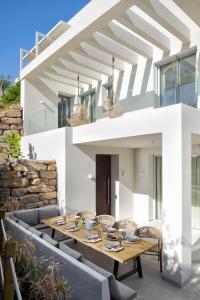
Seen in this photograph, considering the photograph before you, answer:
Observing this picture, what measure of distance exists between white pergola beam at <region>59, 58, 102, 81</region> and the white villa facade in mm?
47

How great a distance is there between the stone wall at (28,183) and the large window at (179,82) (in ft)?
16.7

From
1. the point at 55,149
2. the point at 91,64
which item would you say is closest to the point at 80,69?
the point at 91,64

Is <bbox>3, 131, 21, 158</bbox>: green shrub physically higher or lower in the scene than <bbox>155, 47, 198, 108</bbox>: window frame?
lower

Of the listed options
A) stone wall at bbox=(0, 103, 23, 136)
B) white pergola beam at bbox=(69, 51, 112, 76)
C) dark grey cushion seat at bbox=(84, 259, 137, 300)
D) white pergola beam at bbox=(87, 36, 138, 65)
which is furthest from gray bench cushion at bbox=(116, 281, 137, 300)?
stone wall at bbox=(0, 103, 23, 136)

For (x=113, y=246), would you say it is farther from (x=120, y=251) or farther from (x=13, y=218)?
(x=13, y=218)

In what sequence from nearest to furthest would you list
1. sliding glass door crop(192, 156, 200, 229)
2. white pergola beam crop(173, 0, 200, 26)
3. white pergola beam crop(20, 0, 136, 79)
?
white pergola beam crop(173, 0, 200, 26)
white pergola beam crop(20, 0, 136, 79)
sliding glass door crop(192, 156, 200, 229)

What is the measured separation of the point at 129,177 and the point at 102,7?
6.77 meters

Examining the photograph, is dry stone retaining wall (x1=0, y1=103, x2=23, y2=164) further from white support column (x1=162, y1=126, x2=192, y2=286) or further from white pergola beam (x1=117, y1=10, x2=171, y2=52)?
white support column (x1=162, y1=126, x2=192, y2=286)

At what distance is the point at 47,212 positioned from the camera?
8156mm

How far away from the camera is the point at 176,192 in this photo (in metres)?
5.06

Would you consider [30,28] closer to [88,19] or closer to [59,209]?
[88,19]

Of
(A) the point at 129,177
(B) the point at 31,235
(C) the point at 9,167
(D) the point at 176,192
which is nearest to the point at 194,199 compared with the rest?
(A) the point at 129,177

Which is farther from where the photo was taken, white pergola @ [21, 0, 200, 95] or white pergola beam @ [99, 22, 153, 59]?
white pergola beam @ [99, 22, 153, 59]

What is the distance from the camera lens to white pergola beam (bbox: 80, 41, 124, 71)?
8.95 metres
